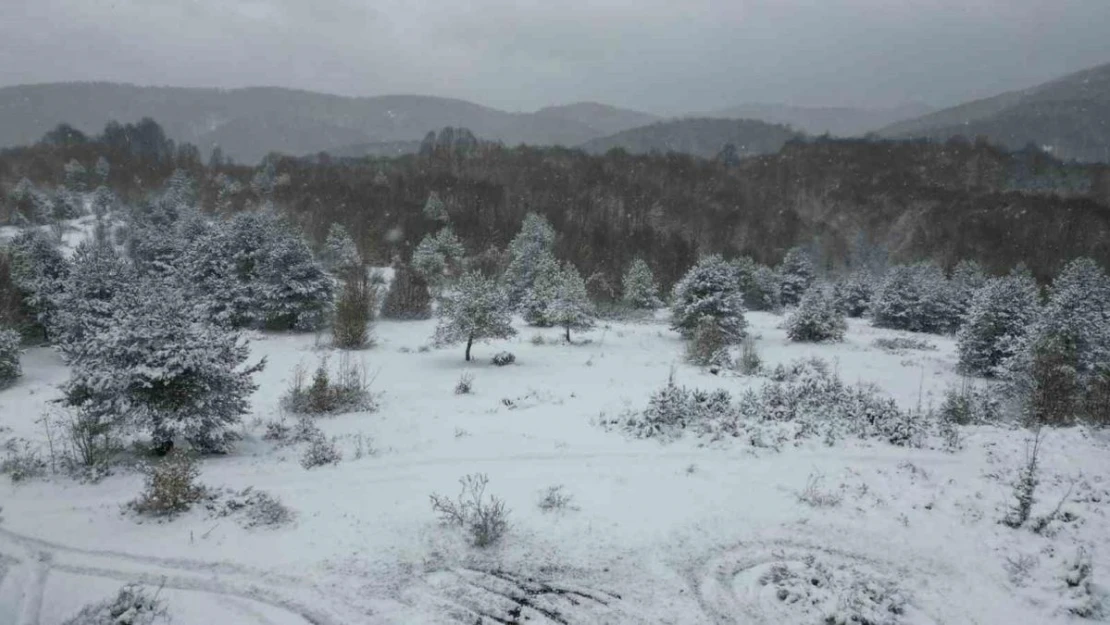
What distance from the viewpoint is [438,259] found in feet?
130

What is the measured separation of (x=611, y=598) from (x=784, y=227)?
84.3 m

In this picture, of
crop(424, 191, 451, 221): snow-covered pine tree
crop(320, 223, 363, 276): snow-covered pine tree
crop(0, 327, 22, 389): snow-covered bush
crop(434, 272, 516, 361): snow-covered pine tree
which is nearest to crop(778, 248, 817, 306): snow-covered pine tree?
crop(434, 272, 516, 361): snow-covered pine tree

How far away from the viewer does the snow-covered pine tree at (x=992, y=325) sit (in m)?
18.8

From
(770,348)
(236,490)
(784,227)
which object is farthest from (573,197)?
(236,490)

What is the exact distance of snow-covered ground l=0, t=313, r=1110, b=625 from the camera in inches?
233

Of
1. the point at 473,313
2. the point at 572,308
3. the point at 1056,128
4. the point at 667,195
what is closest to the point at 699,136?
the point at 1056,128

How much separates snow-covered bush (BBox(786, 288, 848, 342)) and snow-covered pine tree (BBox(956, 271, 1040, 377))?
5461 mm

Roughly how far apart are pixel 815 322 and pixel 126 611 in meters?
24.9

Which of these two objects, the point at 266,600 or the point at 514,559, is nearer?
the point at 266,600

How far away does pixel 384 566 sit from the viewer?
21.3 feet

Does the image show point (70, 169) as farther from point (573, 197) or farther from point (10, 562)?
point (10, 562)

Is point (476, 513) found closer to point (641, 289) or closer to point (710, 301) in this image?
point (710, 301)

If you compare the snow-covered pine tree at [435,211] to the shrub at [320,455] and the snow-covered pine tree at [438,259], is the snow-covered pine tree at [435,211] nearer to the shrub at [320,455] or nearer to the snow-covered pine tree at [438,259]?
the snow-covered pine tree at [438,259]

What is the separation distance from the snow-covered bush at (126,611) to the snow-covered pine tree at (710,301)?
21.3 metres
